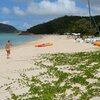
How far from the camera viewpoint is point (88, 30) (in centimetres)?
9744

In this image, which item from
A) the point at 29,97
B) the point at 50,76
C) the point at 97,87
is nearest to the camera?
the point at 29,97

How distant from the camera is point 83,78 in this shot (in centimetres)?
1748

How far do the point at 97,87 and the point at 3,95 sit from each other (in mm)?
4113

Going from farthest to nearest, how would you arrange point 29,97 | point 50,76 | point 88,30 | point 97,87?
point 88,30, point 50,76, point 97,87, point 29,97

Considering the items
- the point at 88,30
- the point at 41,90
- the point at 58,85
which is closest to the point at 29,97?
the point at 41,90

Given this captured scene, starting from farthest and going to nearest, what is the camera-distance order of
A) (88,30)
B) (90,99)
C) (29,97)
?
(88,30), (29,97), (90,99)

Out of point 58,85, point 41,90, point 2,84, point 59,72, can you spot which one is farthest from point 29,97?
point 59,72

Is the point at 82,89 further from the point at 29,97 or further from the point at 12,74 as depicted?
the point at 12,74

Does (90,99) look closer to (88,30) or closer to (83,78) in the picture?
(83,78)

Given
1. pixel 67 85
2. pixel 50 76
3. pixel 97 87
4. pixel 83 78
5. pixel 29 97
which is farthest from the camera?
pixel 50 76

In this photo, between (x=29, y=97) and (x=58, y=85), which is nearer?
(x=29, y=97)

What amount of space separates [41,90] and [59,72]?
17.1 feet

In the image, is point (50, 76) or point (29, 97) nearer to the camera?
point (29, 97)

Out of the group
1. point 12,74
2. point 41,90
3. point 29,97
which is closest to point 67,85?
point 41,90
